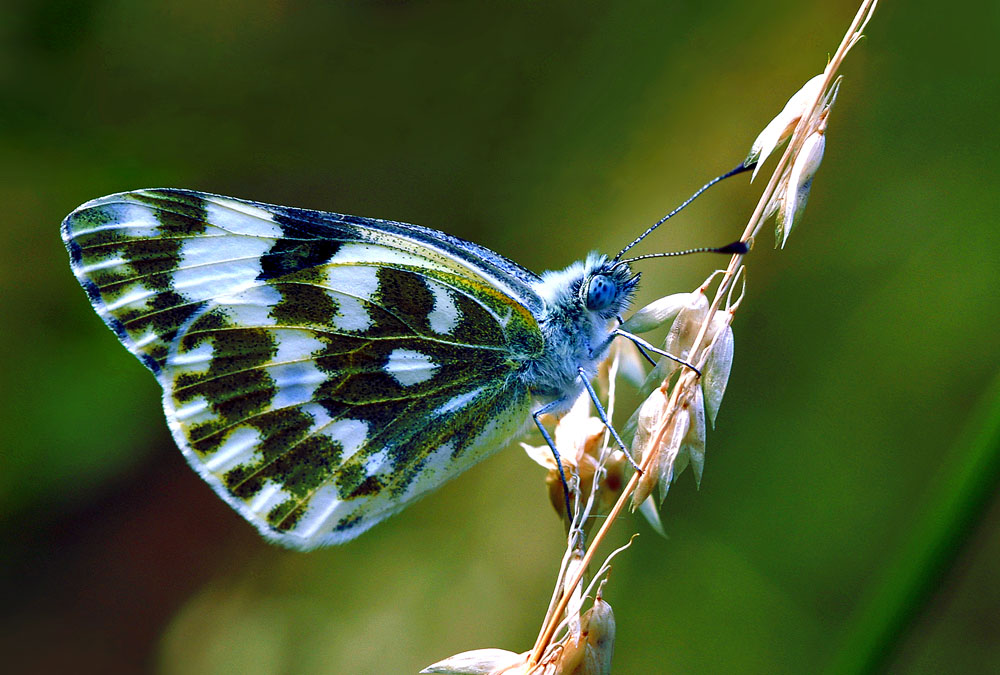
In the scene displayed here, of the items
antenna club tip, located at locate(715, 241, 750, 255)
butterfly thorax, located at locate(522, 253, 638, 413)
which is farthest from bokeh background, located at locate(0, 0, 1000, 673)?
antenna club tip, located at locate(715, 241, 750, 255)

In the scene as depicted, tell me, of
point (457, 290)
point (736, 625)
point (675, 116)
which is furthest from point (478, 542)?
point (675, 116)

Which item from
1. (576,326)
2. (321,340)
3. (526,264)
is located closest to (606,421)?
(576,326)

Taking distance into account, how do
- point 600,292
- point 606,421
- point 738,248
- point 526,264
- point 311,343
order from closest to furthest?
point 738,248
point 606,421
point 600,292
point 311,343
point 526,264

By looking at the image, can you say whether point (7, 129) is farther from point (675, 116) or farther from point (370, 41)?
point (675, 116)

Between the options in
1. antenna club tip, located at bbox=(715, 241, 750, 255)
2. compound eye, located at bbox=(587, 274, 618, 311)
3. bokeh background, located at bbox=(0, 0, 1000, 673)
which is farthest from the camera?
bokeh background, located at bbox=(0, 0, 1000, 673)

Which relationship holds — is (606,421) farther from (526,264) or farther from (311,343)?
(526,264)

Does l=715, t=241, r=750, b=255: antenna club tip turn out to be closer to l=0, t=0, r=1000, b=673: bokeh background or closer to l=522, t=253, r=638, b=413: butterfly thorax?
l=522, t=253, r=638, b=413: butterfly thorax

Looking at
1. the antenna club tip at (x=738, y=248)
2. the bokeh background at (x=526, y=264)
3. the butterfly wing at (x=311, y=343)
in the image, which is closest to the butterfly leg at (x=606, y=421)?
the butterfly wing at (x=311, y=343)
